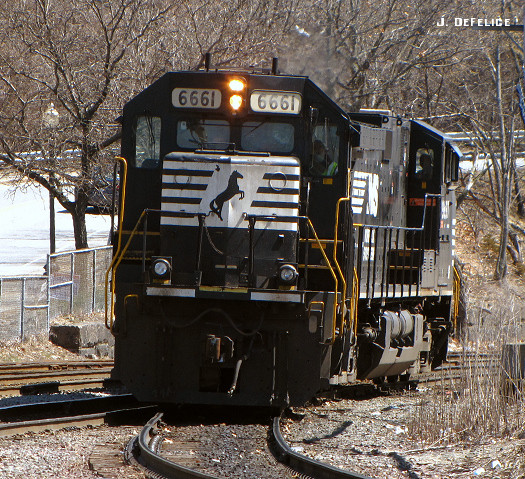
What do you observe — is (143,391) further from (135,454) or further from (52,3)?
(52,3)

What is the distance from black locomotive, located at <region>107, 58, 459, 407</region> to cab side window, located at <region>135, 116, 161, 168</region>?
0.01 metres

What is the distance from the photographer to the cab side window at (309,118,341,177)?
842cm

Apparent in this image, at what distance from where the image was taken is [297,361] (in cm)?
795

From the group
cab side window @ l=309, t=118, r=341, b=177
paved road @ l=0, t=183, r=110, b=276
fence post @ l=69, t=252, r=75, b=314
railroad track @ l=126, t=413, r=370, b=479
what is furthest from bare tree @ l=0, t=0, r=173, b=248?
railroad track @ l=126, t=413, r=370, b=479

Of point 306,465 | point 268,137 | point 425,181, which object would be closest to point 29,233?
point 425,181

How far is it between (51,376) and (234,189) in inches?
203

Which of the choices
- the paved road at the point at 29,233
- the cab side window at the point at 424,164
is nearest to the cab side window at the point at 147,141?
the cab side window at the point at 424,164

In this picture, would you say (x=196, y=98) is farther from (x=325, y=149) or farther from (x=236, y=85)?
(x=325, y=149)

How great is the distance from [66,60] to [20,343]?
5.81 metres

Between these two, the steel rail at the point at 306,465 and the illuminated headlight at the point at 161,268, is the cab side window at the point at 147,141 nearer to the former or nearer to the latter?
the illuminated headlight at the point at 161,268

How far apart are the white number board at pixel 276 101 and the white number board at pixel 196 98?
39 centimetres

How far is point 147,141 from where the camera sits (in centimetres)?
869

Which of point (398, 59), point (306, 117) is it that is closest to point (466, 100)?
point (398, 59)

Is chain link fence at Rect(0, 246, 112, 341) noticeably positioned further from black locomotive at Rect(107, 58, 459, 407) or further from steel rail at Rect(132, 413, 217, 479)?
steel rail at Rect(132, 413, 217, 479)
